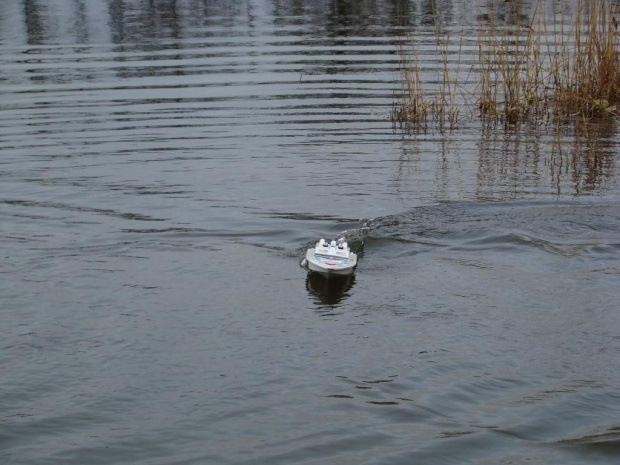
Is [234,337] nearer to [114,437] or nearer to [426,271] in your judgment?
[114,437]

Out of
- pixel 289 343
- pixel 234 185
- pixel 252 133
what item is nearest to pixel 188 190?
pixel 234 185

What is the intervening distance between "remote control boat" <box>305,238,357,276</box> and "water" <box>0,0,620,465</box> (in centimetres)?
21

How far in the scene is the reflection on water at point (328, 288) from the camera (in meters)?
8.68

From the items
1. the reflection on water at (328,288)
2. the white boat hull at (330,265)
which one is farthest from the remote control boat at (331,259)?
the reflection on water at (328,288)

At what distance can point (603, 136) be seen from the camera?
1525cm

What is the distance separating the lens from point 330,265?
8773 mm

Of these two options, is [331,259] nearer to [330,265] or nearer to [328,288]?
[330,265]

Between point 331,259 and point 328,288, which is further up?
point 331,259

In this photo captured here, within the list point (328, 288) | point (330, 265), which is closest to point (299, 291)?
point (328, 288)

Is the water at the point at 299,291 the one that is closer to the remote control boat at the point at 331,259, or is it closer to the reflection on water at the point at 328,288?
the reflection on water at the point at 328,288

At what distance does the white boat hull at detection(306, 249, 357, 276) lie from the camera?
877 cm

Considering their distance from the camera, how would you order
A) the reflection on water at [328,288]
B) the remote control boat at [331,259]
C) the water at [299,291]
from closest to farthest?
the water at [299,291] < the reflection on water at [328,288] < the remote control boat at [331,259]

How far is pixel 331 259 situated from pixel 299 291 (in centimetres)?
44

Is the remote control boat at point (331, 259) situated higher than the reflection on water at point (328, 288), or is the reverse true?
the remote control boat at point (331, 259)
